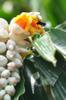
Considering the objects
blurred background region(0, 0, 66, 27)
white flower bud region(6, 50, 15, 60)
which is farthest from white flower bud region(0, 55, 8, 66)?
blurred background region(0, 0, 66, 27)

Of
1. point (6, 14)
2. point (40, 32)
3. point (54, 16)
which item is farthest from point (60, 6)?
point (40, 32)

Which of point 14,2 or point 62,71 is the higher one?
point 62,71

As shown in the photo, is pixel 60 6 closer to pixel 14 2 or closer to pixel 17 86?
pixel 14 2

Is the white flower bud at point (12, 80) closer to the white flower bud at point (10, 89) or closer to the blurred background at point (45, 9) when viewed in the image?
the white flower bud at point (10, 89)

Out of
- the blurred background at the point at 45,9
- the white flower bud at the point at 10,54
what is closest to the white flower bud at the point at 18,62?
the white flower bud at the point at 10,54

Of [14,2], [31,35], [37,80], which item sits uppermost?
[31,35]

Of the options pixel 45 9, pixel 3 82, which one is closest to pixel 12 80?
pixel 3 82

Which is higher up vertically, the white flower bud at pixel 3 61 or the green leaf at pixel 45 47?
the green leaf at pixel 45 47
